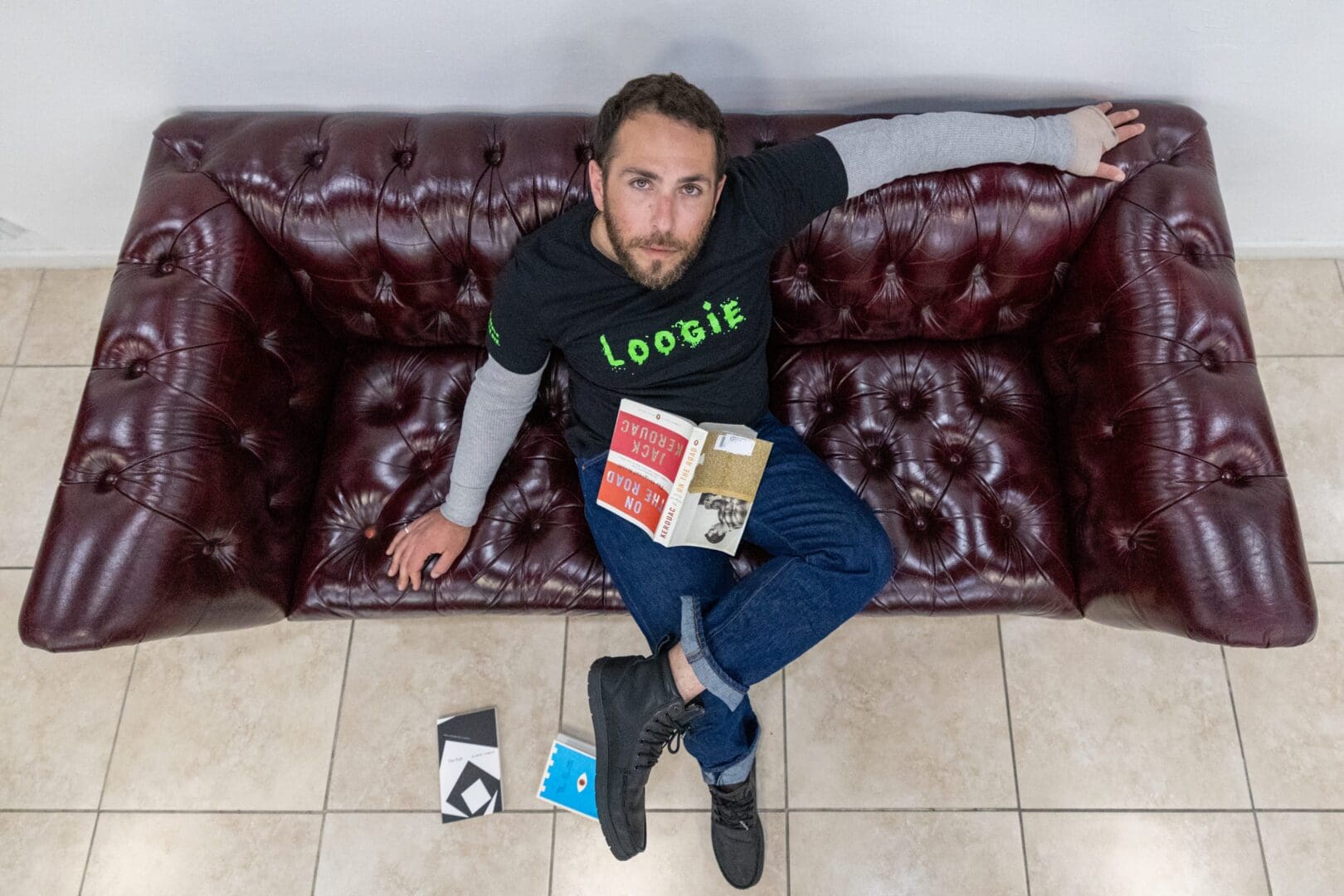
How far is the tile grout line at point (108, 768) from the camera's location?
1978 millimetres

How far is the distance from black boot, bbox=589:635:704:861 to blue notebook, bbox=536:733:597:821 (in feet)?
0.84

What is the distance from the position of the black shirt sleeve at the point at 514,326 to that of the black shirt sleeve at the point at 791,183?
0.46 metres

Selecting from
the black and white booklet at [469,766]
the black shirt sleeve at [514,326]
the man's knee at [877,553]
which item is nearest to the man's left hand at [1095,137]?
the man's knee at [877,553]

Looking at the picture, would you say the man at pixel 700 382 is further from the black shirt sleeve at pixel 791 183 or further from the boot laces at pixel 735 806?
the boot laces at pixel 735 806

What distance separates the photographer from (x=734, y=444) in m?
1.59

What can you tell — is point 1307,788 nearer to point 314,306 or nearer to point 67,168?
point 314,306

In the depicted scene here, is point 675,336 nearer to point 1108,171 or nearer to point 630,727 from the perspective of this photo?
point 630,727

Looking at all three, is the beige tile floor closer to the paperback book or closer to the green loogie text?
the paperback book

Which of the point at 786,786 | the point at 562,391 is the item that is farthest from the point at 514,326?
the point at 786,786

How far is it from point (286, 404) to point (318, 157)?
1.72 feet

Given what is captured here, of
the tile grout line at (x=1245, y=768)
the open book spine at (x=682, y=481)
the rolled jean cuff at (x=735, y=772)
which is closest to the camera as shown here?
the open book spine at (x=682, y=481)

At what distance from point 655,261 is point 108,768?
1.87 metres

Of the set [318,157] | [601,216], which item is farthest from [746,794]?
[318,157]

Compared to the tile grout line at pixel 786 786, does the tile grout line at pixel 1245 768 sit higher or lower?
higher
